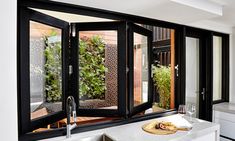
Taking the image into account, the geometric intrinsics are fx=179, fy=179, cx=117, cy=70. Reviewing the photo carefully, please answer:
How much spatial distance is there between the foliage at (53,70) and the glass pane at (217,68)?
9.77 feet

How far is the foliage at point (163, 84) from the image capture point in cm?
309

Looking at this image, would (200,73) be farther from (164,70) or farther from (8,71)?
(8,71)

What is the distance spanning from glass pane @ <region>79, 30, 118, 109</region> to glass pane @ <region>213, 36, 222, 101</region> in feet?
7.72

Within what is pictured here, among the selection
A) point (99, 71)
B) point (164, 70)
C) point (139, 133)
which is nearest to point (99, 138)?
point (139, 133)

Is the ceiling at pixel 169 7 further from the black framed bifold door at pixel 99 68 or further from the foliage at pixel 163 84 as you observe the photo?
the foliage at pixel 163 84

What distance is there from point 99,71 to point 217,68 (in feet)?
8.52

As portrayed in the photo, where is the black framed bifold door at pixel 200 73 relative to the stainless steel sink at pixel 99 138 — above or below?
above

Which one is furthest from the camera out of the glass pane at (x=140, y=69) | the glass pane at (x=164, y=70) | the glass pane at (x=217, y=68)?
the glass pane at (x=217, y=68)

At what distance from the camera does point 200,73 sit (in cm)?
325

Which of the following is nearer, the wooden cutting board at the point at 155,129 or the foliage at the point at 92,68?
the wooden cutting board at the point at 155,129

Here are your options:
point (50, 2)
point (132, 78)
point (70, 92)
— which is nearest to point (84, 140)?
point (70, 92)

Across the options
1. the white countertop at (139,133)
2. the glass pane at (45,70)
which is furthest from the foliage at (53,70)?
the white countertop at (139,133)

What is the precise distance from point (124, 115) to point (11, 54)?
1510mm

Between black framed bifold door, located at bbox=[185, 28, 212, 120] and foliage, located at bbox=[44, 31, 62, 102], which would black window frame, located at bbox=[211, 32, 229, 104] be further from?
foliage, located at bbox=[44, 31, 62, 102]
